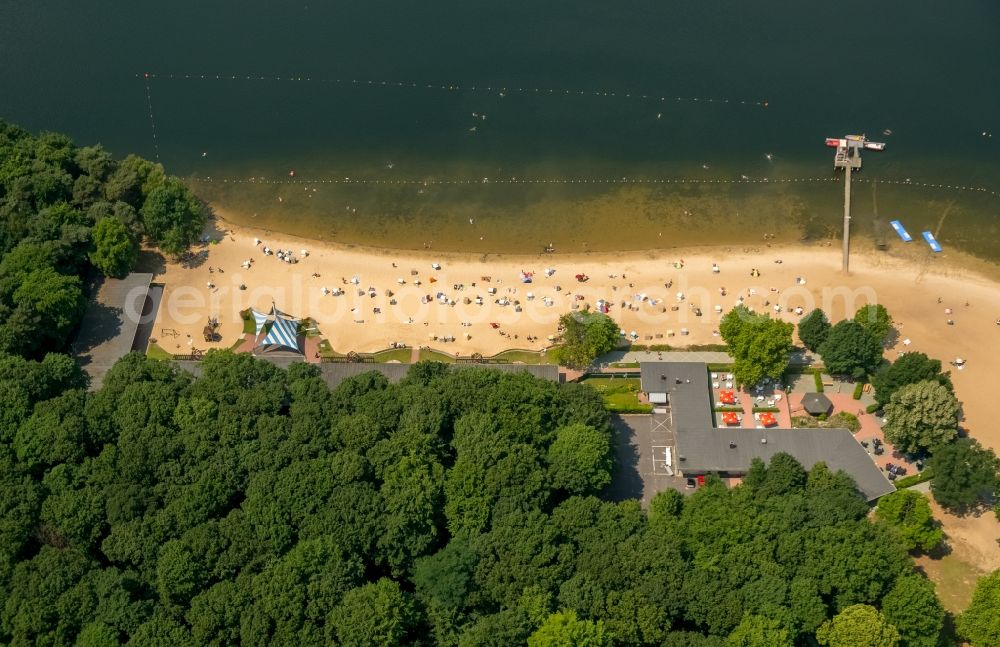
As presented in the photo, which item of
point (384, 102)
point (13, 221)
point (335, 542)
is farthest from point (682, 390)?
point (13, 221)

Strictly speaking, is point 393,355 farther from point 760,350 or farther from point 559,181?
point 760,350

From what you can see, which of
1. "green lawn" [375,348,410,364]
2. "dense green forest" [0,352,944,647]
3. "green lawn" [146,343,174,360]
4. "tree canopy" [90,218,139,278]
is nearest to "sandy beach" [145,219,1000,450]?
"green lawn" [146,343,174,360]

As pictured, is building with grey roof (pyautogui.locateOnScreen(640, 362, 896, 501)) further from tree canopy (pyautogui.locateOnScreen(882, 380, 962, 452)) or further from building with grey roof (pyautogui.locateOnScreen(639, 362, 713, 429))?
tree canopy (pyautogui.locateOnScreen(882, 380, 962, 452))

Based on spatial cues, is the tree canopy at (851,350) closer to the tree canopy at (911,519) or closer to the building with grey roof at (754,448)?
the building with grey roof at (754,448)

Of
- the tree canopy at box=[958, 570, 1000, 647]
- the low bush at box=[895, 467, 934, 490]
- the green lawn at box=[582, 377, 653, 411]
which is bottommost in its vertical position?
the tree canopy at box=[958, 570, 1000, 647]

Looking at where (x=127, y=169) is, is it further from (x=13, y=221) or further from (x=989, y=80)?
(x=989, y=80)

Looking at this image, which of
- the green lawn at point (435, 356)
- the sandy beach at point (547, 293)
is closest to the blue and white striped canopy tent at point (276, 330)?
the sandy beach at point (547, 293)
